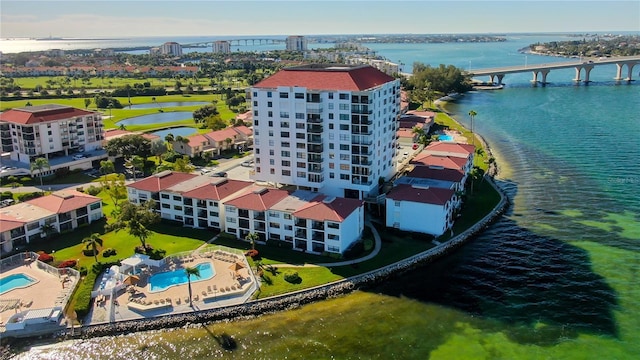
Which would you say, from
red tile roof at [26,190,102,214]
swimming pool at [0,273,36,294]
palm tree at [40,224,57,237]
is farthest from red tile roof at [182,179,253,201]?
swimming pool at [0,273,36,294]

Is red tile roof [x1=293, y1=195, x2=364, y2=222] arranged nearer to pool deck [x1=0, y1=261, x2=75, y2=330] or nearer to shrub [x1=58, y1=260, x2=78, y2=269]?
A: shrub [x1=58, y1=260, x2=78, y2=269]

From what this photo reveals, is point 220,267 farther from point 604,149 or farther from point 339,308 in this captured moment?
point 604,149

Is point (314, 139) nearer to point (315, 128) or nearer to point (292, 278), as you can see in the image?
point (315, 128)

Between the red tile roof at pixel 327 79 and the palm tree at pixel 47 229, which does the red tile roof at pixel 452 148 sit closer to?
the red tile roof at pixel 327 79

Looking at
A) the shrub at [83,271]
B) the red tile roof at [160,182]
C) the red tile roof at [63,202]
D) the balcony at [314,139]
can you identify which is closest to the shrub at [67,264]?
the shrub at [83,271]

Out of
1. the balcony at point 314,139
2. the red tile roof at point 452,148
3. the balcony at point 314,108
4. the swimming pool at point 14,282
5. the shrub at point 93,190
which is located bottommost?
the swimming pool at point 14,282
